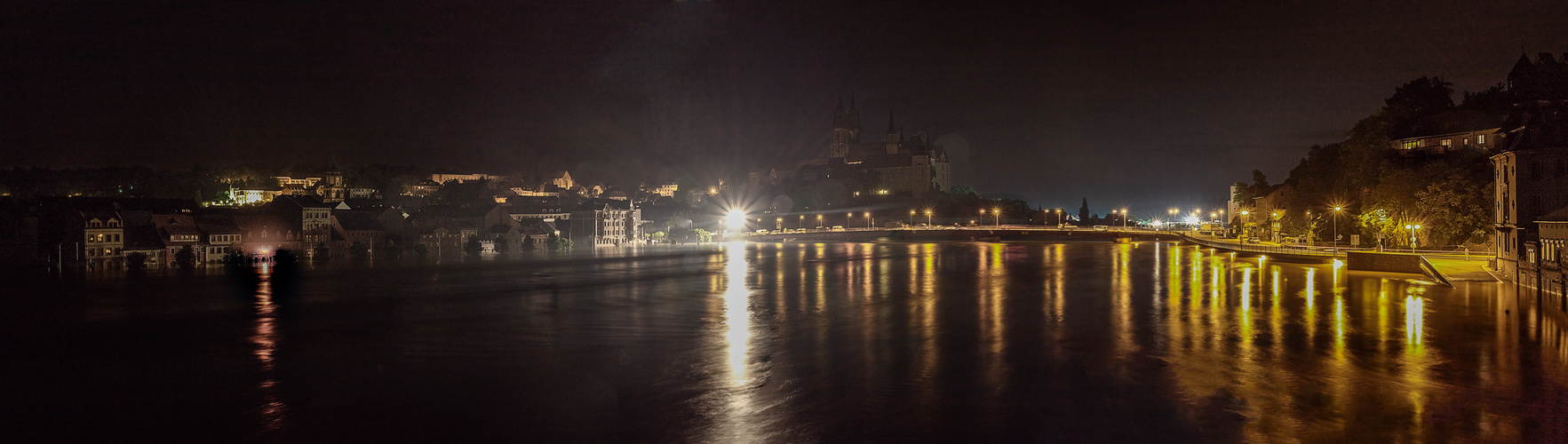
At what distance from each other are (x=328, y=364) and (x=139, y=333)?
10401 mm

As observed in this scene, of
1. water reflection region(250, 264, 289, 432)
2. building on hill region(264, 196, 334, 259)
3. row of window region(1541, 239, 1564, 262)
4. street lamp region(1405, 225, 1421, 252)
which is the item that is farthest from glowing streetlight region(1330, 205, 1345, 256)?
building on hill region(264, 196, 334, 259)

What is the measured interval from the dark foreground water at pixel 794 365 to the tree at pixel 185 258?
25.6 meters

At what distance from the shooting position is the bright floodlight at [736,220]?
12698 cm

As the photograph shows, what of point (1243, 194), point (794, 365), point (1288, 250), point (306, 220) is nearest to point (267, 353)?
point (794, 365)

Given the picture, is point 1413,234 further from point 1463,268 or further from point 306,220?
point 306,220

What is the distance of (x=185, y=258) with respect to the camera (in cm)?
5819

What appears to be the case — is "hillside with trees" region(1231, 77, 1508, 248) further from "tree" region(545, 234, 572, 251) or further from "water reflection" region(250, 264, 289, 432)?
"tree" region(545, 234, 572, 251)

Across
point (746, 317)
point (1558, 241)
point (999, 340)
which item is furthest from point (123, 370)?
point (1558, 241)

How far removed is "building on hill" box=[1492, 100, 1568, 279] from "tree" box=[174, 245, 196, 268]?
72.7m

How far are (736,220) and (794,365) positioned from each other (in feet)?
368

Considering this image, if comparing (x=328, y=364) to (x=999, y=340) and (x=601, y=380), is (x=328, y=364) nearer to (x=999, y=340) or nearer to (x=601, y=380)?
(x=601, y=380)

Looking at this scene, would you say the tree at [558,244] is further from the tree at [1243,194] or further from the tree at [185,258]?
the tree at [1243,194]

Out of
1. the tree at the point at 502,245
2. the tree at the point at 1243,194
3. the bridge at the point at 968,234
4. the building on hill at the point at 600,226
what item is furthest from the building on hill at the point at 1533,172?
the building on hill at the point at 600,226

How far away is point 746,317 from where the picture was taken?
26094mm
